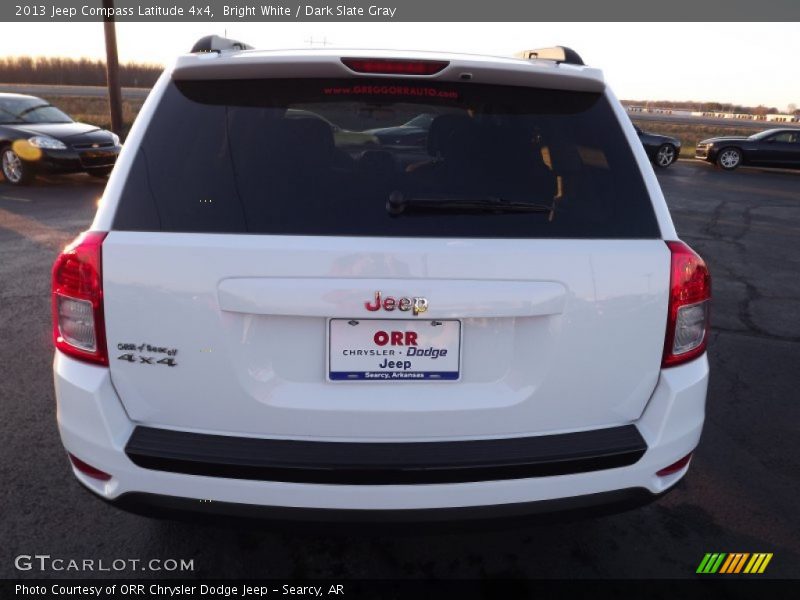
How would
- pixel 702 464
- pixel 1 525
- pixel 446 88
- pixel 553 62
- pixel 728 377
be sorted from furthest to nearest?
pixel 728 377
pixel 702 464
pixel 1 525
pixel 553 62
pixel 446 88

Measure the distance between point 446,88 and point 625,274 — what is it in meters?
0.81

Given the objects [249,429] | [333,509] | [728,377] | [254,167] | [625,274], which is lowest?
[728,377]

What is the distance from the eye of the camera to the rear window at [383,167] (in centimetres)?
191

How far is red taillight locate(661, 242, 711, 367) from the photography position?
2.02 m

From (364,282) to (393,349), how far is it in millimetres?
213

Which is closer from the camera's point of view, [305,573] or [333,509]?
[333,509]

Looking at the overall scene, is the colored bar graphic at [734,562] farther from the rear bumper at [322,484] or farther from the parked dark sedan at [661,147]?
the parked dark sedan at [661,147]

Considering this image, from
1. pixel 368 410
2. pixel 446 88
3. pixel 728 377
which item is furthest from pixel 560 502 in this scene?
pixel 728 377

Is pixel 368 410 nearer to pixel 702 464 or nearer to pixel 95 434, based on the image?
pixel 95 434

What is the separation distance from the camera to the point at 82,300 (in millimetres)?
1942

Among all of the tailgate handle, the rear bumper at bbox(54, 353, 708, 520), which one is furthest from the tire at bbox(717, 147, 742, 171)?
the tailgate handle

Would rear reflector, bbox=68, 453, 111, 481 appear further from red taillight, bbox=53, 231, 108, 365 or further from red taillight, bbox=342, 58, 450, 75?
red taillight, bbox=342, 58, 450, 75

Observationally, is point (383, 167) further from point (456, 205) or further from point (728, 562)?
point (728, 562)

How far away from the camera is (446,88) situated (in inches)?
81.5
